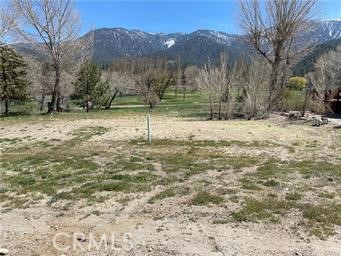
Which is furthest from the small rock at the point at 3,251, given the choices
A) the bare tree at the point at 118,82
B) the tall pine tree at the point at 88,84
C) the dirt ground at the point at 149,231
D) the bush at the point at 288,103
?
the bare tree at the point at 118,82

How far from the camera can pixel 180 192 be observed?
6.75m

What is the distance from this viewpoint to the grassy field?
195 inches

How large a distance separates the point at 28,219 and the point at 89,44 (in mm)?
24059

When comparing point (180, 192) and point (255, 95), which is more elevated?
point (255, 95)

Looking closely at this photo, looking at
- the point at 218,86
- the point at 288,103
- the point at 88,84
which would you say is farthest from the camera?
the point at 88,84

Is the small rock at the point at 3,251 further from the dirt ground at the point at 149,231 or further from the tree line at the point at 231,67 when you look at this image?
the tree line at the point at 231,67

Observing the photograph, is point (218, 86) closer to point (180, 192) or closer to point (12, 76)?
point (180, 192)

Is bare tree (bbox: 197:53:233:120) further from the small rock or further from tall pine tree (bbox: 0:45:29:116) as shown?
the small rock

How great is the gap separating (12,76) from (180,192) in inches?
1002

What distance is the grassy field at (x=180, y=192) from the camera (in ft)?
16.3

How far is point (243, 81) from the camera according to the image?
24.8 m

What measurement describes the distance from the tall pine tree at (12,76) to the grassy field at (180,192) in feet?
58.2

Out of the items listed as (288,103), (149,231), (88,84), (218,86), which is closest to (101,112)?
(88,84)

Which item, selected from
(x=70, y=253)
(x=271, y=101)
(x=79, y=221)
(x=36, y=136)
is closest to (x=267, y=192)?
(x=79, y=221)
